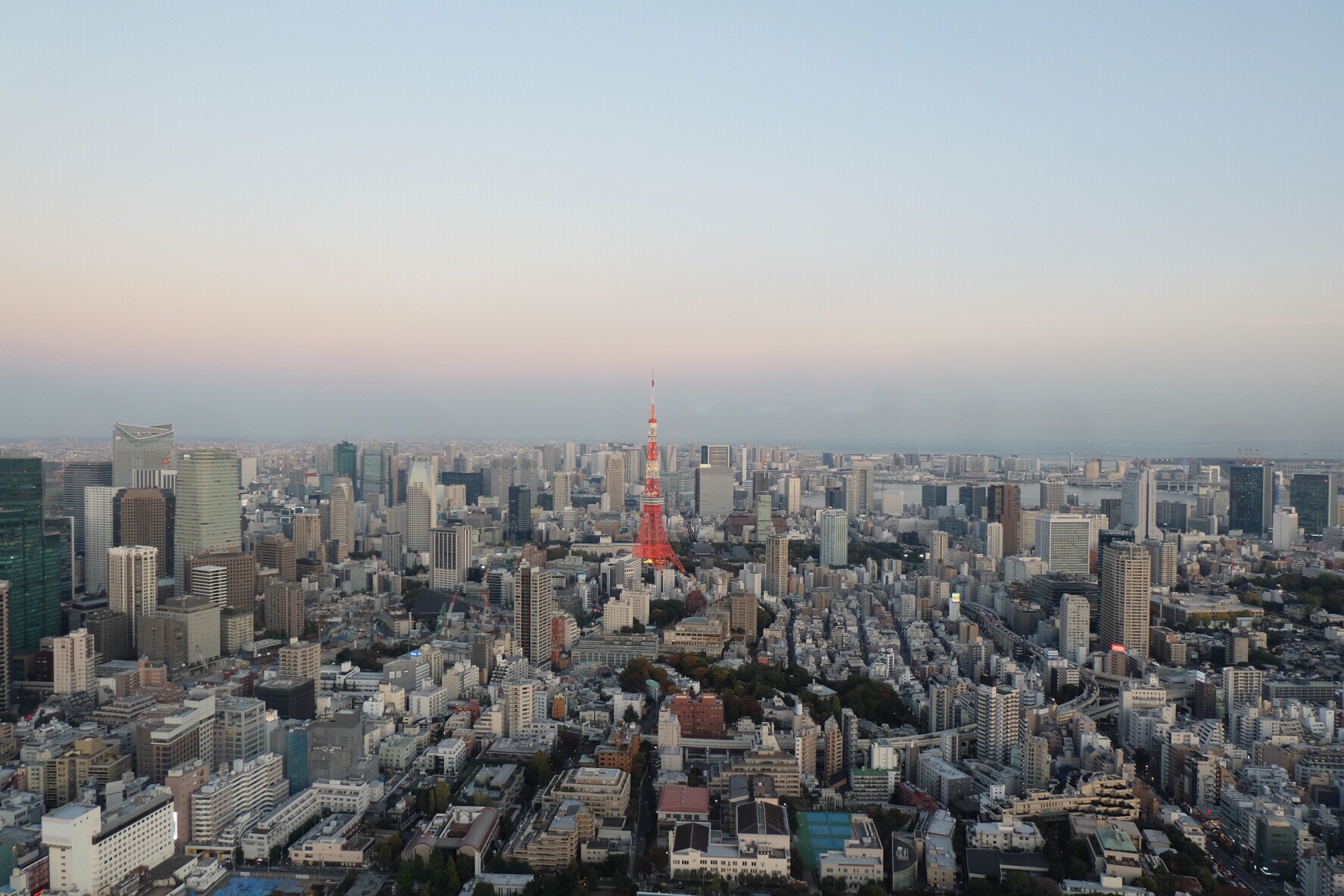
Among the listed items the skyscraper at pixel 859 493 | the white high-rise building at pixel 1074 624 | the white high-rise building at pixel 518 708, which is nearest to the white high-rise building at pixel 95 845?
the white high-rise building at pixel 518 708

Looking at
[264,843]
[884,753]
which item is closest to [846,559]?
[884,753]

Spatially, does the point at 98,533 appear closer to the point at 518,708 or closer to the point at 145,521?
the point at 145,521

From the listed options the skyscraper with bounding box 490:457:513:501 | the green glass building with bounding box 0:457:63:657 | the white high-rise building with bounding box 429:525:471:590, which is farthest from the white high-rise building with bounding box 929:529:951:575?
the green glass building with bounding box 0:457:63:657

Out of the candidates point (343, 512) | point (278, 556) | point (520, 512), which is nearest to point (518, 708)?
point (278, 556)

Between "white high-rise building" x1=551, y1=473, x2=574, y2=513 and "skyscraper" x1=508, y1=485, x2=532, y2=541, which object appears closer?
"skyscraper" x1=508, y1=485, x2=532, y2=541

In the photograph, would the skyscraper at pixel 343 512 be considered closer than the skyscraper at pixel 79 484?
No

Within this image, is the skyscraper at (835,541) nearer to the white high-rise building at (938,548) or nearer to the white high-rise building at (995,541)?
the white high-rise building at (938,548)

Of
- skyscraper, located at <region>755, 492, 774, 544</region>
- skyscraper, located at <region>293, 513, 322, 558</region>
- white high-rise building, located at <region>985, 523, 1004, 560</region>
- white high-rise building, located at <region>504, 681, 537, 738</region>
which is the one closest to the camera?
white high-rise building, located at <region>504, 681, 537, 738</region>

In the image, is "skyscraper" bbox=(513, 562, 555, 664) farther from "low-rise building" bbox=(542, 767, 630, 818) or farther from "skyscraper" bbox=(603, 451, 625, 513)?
"skyscraper" bbox=(603, 451, 625, 513)
